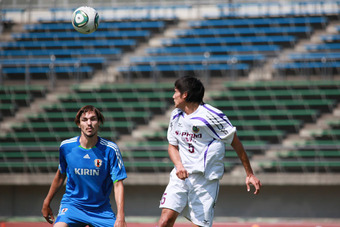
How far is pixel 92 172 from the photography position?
17.3 feet

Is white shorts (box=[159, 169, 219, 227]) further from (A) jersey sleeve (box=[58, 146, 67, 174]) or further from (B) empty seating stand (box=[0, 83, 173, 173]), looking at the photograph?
(B) empty seating stand (box=[0, 83, 173, 173])

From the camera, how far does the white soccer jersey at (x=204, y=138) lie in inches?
218

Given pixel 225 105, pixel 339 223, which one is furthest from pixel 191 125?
pixel 225 105

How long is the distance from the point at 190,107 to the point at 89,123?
3.47 ft

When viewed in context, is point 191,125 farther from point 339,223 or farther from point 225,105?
point 225,105

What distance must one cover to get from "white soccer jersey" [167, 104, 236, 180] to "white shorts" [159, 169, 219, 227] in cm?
10

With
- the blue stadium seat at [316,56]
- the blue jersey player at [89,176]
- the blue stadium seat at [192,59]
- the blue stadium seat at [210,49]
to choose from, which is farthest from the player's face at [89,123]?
the blue stadium seat at [210,49]

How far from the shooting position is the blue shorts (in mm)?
5180

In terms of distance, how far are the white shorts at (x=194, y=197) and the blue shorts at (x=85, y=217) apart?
63 centimetres

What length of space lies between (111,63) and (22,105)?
2.93 m

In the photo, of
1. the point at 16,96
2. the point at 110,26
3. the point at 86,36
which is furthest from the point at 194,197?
the point at 110,26

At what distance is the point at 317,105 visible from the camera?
14859mm

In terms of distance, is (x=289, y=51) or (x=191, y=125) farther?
(x=289, y=51)

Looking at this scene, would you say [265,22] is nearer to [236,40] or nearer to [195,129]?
[236,40]
